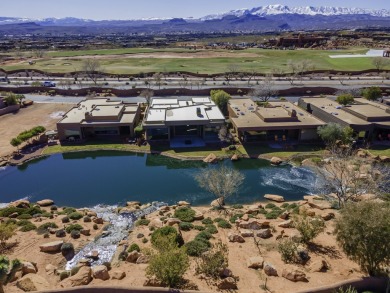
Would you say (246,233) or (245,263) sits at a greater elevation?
(245,263)

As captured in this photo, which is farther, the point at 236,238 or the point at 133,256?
the point at 236,238

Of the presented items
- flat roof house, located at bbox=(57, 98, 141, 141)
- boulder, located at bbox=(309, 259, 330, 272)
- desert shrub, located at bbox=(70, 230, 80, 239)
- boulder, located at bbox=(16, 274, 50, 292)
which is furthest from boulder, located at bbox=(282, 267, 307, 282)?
flat roof house, located at bbox=(57, 98, 141, 141)

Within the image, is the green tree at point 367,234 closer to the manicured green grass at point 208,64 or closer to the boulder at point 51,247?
the boulder at point 51,247

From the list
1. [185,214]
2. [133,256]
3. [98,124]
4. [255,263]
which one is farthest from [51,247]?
[98,124]

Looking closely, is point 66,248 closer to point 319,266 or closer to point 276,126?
point 319,266

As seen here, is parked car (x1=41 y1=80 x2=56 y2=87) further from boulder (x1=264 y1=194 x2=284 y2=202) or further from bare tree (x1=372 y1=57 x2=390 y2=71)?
bare tree (x1=372 y1=57 x2=390 y2=71)

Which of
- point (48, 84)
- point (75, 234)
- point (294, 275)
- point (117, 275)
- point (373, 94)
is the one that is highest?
point (48, 84)

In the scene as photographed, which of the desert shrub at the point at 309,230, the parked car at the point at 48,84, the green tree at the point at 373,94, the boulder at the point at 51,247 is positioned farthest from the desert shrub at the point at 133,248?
the parked car at the point at 48,84
